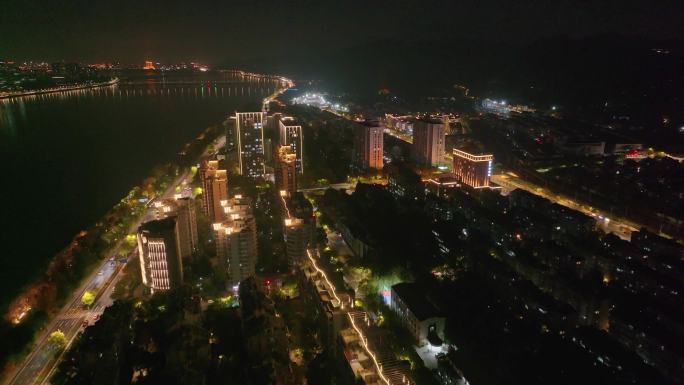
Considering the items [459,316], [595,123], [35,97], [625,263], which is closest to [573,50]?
[595,123]

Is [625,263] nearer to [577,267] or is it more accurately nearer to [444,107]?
[577,267]

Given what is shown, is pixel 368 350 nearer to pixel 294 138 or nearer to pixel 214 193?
pixel 214 193

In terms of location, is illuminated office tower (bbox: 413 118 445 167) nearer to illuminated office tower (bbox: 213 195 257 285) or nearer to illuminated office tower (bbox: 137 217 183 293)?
illuminated office tower (bbox: 213 195 257 285)

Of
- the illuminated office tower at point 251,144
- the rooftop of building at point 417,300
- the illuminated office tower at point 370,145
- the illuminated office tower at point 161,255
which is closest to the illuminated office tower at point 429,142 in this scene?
the illuminated office tower at point 370,145

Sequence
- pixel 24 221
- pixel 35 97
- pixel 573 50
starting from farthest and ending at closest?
pixel 35 97, pixel 573 50, pixel 24 221

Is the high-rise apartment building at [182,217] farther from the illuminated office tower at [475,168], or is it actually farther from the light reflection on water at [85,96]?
the light reflection on water at [85,96]
